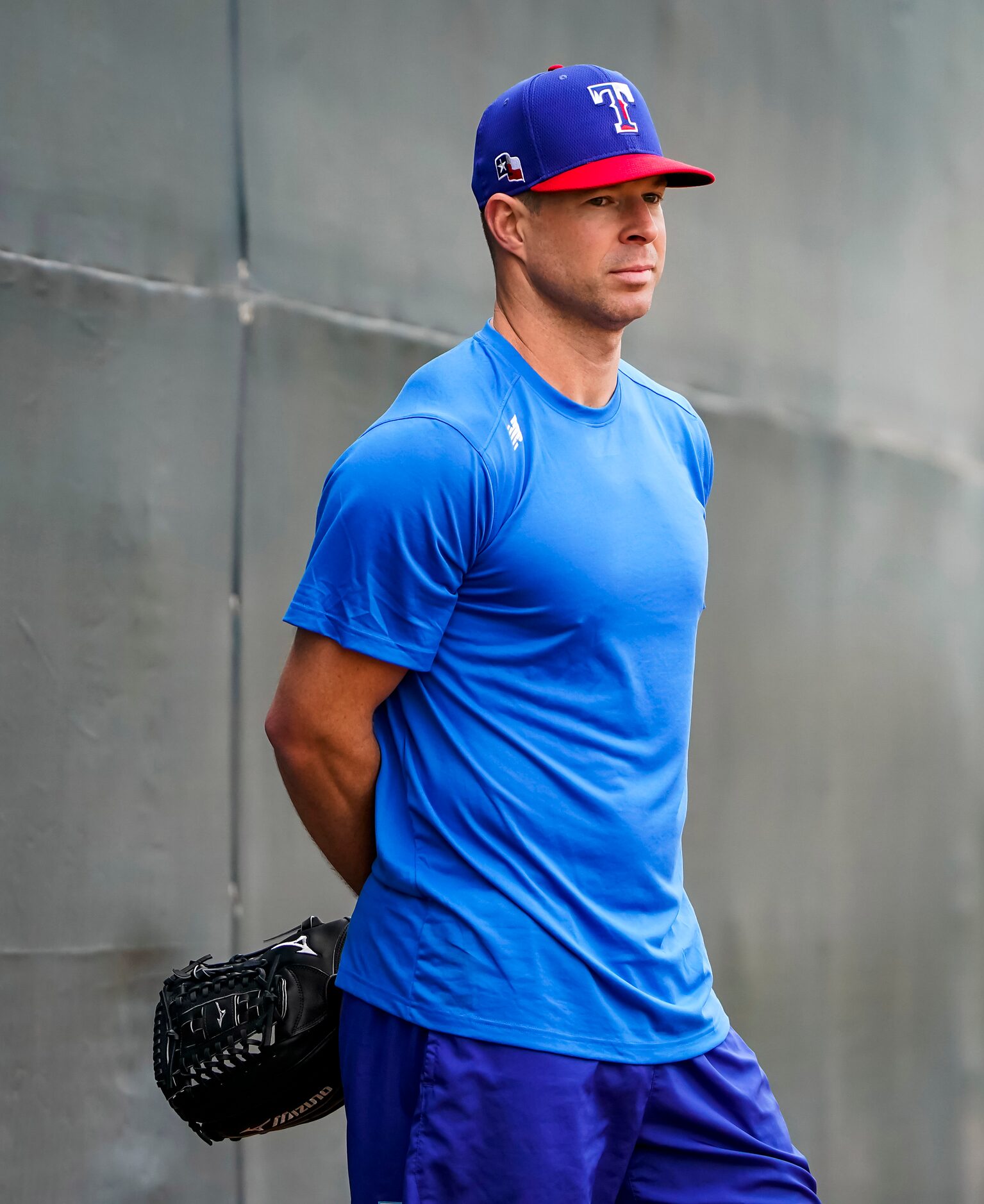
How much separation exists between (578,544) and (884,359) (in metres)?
2.65

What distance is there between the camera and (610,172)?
2.09 m

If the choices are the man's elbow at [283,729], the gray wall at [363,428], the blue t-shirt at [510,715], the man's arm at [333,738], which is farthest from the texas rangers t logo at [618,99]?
the gray wall at [363,428]

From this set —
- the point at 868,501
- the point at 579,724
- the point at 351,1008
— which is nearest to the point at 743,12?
the point at 868,501

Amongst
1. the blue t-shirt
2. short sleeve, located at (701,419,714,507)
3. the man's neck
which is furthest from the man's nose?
short sleeve, located at (701,419,714,507)

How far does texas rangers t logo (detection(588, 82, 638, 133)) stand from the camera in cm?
213

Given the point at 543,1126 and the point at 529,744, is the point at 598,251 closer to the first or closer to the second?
the point at 529,744

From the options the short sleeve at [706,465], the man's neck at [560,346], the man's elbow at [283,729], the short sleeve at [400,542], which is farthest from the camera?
the short sleeve at [706,465]

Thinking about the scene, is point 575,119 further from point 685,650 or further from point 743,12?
point 743,12

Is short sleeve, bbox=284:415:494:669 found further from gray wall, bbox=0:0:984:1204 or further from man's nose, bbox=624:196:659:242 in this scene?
gray wall, bbox=0:0:984:1204

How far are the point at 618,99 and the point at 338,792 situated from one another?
3.46 feet

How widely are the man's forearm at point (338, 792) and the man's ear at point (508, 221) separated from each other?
728 millimetres

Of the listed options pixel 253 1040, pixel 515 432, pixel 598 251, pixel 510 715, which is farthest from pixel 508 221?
pixel 253 1040

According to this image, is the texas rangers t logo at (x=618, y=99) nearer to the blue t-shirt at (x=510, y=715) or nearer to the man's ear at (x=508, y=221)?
the man's ear at (x=508, y=221)

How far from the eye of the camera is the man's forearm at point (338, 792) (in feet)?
6.75
